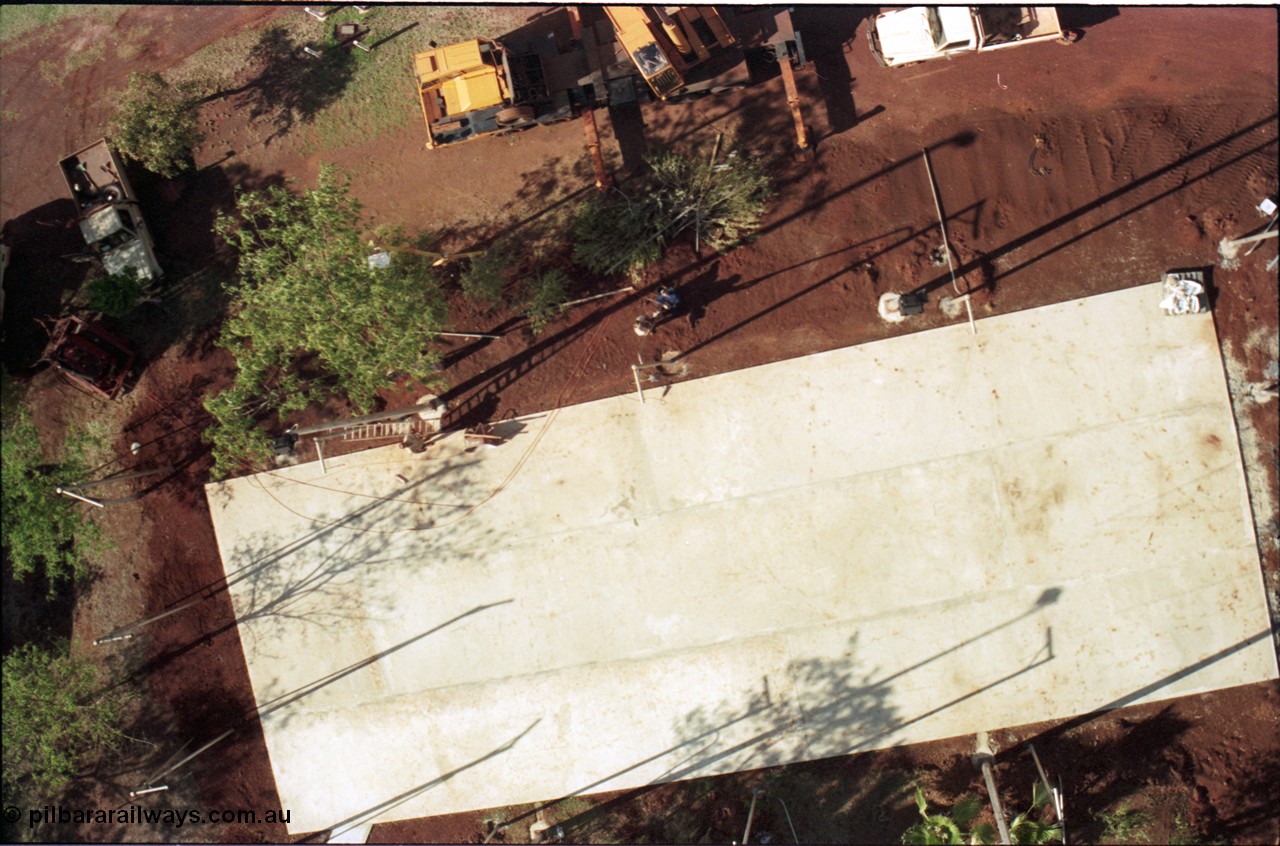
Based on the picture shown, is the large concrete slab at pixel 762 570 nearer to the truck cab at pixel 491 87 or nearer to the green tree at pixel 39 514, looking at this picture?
the green tree at pixel 39 514

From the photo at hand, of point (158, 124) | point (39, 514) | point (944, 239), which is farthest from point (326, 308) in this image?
point (944, 239)

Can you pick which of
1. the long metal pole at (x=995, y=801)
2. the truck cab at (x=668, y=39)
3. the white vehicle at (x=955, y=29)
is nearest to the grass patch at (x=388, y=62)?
the truck cab at (x=668, y=39)

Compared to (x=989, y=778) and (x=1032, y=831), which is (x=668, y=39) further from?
(x=1032, y=831)

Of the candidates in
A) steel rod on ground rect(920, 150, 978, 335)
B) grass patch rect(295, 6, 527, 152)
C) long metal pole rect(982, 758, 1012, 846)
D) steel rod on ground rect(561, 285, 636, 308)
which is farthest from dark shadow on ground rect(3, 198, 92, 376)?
long metal pole rect(982, 758, 1012, 846)

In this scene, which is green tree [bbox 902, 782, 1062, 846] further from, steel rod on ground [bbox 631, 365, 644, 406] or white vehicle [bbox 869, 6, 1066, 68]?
white vehicle [bbox 869, 6, 1066, 68]

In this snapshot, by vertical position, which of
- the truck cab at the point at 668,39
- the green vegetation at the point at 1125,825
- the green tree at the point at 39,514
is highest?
the truck cab at the point at 668,39

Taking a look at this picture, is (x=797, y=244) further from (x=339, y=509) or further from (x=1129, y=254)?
(x=339, y=509)

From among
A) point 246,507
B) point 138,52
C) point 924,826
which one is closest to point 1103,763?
point 924,826
